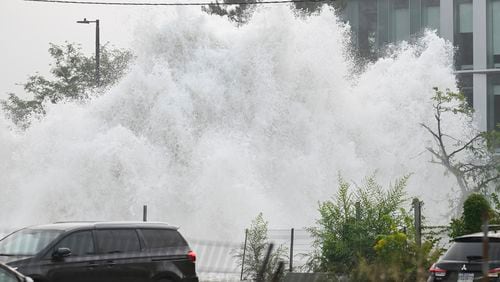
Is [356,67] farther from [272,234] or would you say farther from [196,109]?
[272,234]

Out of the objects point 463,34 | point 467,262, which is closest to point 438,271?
point 467,262

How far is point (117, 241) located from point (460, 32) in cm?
3740

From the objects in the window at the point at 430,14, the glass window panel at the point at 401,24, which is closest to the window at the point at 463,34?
the window at the point at 430,14

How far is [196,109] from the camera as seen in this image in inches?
1433

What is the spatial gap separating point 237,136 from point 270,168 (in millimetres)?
1779

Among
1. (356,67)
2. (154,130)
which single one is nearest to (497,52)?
(356,67)

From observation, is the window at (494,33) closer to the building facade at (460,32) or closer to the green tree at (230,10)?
the building facade at (460,32)

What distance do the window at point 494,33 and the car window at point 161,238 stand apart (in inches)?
1420

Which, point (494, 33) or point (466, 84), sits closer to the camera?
point (466, 84)

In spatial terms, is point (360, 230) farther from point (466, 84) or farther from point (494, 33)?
point (494, 33)

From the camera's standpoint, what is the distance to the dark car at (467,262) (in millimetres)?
12438

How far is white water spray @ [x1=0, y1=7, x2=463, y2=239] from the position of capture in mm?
31812

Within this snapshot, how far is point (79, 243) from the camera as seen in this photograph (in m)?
14.1

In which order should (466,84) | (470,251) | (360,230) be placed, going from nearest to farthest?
1. (470,251)
2. (360,230)
3. (466,84)
